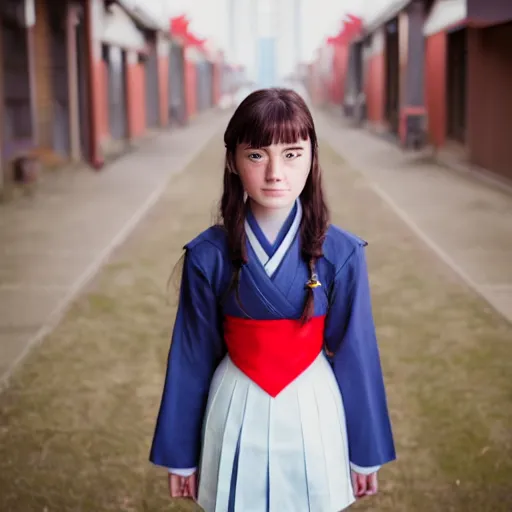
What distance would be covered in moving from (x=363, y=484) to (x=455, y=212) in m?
8.84

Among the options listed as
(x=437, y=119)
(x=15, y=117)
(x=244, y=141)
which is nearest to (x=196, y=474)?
(x=244, y=141)

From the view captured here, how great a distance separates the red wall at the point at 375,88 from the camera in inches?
1050

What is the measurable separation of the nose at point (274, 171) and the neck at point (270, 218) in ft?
0.32

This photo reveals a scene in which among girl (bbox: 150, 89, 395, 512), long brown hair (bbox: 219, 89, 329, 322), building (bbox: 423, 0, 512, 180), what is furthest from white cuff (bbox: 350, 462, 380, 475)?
building (bbox: 423, 0, 512, 180)

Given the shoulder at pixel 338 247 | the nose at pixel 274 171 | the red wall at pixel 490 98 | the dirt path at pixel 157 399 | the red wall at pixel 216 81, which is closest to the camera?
the nose at pixel 274 171

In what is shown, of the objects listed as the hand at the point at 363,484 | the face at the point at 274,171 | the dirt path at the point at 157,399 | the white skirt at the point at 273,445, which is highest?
the face at the point at 274,171

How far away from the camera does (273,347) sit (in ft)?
6.93

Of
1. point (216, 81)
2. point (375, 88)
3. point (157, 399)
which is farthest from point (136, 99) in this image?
point (216, 81)

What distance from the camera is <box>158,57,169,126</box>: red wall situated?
29091 millimetres

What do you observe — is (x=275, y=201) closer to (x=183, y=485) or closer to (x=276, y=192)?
(x=276, y=192)

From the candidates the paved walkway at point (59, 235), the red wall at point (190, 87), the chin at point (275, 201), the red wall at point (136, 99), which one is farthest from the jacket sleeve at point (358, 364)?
the red wall at point (190, 87)

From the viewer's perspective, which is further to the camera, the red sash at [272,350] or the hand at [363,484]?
the hand at [363,484]

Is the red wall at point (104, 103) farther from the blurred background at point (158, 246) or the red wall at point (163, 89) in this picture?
the red wall at point (163, 89)

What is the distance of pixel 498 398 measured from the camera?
4605mm
